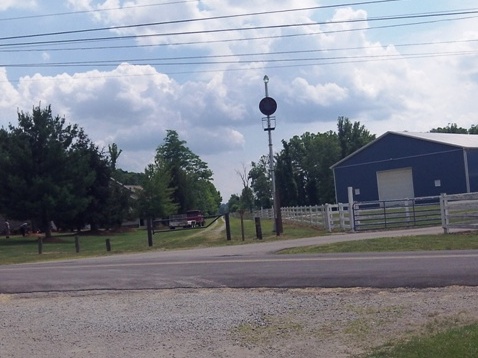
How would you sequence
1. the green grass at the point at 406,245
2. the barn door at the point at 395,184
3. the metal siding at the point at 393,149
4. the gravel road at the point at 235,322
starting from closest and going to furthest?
the gravel road at the point at 235,322, the green grass at the point at 406,245, the metal siding at the point at 393,149, the barn door at the point at 395,184

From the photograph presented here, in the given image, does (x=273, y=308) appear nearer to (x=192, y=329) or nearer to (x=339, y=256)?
(x=192, y=329)

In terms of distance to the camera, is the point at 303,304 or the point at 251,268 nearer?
the point at 303,304

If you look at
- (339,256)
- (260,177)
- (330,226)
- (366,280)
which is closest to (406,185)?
(330,226)

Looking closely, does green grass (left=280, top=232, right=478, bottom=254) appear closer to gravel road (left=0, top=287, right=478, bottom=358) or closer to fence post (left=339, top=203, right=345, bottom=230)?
gravel road (left=0, top=287, right=478, bottom=358)

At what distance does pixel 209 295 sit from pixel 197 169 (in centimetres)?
11274

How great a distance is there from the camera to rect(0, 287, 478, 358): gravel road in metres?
10.4

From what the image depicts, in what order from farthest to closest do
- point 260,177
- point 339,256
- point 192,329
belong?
point 260,177
point 339,256
point 192,329

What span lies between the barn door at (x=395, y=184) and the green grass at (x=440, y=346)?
180ft

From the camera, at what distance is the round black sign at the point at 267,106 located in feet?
116

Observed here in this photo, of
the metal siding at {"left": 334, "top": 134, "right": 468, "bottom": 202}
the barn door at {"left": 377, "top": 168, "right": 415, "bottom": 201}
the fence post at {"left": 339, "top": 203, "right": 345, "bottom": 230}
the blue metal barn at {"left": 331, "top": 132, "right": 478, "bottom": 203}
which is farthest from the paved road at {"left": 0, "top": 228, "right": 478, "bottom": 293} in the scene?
the barn door at {"left": 377, "top": 168, "right": 415, "bottom": 201}

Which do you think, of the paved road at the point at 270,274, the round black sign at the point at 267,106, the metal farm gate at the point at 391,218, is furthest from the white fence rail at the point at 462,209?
the round black sign at the point at 267,106

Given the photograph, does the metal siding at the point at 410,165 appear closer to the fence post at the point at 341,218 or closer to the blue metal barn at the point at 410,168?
the blue metal barn at the point at 410,168

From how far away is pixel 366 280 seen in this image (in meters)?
14.0

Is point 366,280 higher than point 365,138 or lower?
lower
